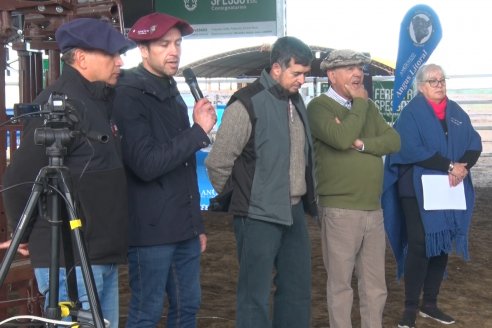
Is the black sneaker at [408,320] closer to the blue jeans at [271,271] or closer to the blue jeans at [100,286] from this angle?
the blue jeans at [271,271]

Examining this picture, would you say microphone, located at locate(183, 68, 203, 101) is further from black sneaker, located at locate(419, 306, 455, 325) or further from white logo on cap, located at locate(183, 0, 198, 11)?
white logo on cap, located at locate(183, 0, 198, 11)

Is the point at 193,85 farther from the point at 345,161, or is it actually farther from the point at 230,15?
the point at 230,15

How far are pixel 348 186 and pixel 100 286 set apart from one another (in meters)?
1.80

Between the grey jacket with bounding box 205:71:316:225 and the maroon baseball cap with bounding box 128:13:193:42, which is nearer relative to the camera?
the maroon baseball cap with bounding box 128:13:193:42

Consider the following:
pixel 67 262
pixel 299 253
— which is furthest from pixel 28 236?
pixel 299 253

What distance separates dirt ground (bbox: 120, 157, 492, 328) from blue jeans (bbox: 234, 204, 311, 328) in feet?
3.73

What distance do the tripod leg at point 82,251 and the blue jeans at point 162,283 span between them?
30.8 inches

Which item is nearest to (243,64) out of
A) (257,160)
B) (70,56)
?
(257,160)

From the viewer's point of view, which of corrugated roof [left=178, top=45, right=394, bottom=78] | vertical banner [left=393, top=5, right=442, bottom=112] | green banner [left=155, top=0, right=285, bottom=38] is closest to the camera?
vertical banner [left=393, top=5, right=442, bottom=112]

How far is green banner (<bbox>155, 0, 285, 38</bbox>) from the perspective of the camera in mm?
9469

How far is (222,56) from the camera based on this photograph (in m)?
13.3

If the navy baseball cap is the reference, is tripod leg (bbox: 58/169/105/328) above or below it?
below

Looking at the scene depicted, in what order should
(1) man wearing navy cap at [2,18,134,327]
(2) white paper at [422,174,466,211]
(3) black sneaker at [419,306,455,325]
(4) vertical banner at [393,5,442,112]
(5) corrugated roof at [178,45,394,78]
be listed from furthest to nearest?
(5) corrugated roof at [178,45,394,78]
(4) vertical banner at [393,5,442,112]
(3) black sneaker at [419,306,455,325]
(2) white paper at [422,174,466,211]
(1) man wearing navy cap at [2,18,134,327]

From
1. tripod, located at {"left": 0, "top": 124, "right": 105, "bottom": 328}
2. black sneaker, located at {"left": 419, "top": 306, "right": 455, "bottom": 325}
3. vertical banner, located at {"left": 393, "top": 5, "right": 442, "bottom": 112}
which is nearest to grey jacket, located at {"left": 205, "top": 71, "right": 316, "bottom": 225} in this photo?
tripod, located at {"left": 0, "top": 124, "right": 105, "bottom": 328}
